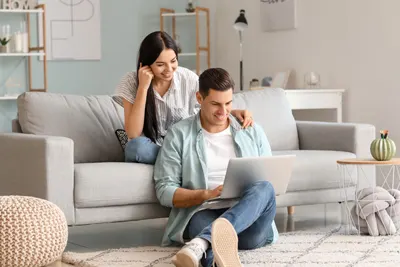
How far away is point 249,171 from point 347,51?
9.48 ft

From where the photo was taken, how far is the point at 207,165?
359cm

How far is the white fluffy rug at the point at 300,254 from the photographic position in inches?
128

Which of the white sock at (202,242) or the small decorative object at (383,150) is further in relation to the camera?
the small decorative object at (383,150)

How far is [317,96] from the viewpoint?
592 centimetres

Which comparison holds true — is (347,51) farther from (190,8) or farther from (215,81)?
(215,81)

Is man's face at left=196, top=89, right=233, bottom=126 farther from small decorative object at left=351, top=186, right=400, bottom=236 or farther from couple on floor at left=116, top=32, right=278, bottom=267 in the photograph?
small decorative object at left=351, top=186, right=400, bottom=236

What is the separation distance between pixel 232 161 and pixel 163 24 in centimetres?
427

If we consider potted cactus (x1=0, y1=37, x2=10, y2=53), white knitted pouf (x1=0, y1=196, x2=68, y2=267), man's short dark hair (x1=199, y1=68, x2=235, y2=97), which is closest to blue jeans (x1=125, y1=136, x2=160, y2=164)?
man's short dark hair (x1=199, y1=68, x2=235, y2=97)

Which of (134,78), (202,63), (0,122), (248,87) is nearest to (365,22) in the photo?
(248,87)

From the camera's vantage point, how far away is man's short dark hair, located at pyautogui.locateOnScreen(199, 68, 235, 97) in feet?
11.4

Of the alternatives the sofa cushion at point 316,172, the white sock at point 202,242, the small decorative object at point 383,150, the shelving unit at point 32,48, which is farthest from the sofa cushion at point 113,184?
the shelving unit at point 32,48

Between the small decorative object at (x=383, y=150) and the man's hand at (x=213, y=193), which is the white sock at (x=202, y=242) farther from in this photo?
the small decorative object at (x=383, y=150)

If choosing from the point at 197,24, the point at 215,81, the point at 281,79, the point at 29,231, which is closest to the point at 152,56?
the point at 215,81

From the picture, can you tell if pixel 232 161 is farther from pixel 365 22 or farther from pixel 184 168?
pixel 365 22
